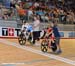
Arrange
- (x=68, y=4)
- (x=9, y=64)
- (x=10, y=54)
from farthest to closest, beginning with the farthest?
1. (x=68, y=4)
2. (x=10, y=54)
3. (x=9, y=64)

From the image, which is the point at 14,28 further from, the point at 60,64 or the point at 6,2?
the point at 60,64

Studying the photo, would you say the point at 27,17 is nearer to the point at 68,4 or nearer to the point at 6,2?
the point at 6,2

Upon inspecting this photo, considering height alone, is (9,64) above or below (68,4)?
below

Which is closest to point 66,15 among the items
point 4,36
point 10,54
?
point 4,36

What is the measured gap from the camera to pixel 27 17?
2509 centimetres

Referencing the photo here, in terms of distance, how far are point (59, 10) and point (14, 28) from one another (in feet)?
17.1

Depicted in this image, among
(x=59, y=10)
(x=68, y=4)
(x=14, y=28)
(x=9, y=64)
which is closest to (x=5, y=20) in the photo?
(x=14, y=28)

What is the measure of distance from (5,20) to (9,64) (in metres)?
11.8

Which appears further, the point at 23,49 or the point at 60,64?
the point at 23,49

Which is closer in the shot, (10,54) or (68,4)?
(10,54)

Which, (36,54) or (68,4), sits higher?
(68,4)

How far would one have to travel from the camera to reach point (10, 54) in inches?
639

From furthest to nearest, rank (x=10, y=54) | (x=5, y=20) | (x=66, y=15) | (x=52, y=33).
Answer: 1. (x=66, y=15)
2. (x=5, y=20)
3. (x=52, y=33)
4. (x=10, y=54)

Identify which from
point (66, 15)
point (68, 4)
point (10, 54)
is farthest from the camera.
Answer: point (68, 4)
